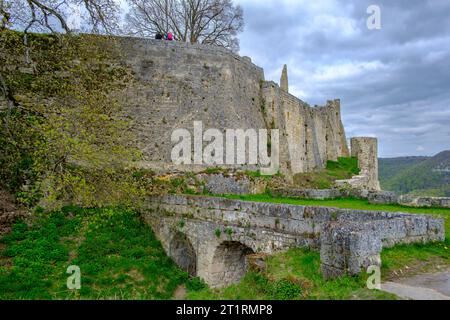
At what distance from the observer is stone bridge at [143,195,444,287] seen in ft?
24.2

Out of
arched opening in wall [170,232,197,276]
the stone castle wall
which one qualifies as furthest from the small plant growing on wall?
the stone castle wall

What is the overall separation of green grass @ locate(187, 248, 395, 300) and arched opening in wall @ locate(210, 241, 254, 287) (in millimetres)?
4114

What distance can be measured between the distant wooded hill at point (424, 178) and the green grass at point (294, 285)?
108 meters

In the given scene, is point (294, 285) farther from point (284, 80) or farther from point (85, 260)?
point (284, 80)

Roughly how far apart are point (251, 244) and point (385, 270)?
5.63m

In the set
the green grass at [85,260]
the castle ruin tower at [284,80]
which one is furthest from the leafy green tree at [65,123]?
the castle ruin tower at [284,80]

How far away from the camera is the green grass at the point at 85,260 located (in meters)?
11.4

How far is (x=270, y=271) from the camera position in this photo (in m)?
8.85

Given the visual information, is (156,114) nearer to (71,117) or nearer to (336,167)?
(71,117)

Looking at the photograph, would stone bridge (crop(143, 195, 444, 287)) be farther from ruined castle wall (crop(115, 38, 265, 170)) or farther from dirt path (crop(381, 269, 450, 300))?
ruined castle wall (crop(115, 38, 265, 170))

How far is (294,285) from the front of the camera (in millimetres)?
7395

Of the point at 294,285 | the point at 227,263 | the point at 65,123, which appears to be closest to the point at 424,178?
the point at 227,263

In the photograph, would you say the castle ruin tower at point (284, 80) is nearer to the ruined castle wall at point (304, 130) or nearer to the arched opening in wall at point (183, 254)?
the ruined castle wall at point (304, 130)
